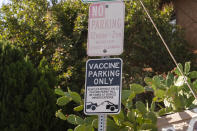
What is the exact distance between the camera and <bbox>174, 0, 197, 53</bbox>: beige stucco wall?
35.1 feet

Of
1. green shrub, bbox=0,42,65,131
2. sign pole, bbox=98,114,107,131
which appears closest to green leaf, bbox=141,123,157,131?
sign pole, bbox=98,114,107,131

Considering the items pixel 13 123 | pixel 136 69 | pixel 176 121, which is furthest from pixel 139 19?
pixel 176 121

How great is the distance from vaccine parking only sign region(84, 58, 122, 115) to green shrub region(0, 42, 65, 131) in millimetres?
4470

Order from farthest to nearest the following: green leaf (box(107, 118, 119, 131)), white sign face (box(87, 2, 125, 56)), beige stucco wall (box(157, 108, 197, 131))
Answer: green leaf (box(107, 118, 119, 131))
beige stucco wall (box(157, 108, 197, 131))
white sign face (box(87, 2, 125, 56))

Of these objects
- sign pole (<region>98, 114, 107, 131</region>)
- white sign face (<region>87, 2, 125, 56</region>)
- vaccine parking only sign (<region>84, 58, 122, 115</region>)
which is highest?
white sign face (<region>87, 2, 125, 56</region>)

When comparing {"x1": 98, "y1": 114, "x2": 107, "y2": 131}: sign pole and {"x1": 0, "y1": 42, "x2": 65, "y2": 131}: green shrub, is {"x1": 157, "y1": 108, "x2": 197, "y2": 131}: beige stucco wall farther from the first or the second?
{"x1": 0, "y1": 42, "x2": 65, "y2": 131}: green shrub

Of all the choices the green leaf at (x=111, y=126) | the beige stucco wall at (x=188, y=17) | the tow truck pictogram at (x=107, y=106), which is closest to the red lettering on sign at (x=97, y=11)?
the tow truck pictogram at (x=107, y=106)

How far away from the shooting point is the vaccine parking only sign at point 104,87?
2621mm

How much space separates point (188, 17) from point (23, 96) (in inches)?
262

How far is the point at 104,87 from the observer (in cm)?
268

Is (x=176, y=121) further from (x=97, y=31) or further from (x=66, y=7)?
(x=66, y=7)

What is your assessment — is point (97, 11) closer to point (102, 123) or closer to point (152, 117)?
point (102, 123)

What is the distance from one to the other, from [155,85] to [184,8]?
7.43m

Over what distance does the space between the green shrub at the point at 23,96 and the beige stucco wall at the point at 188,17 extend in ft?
17.5
